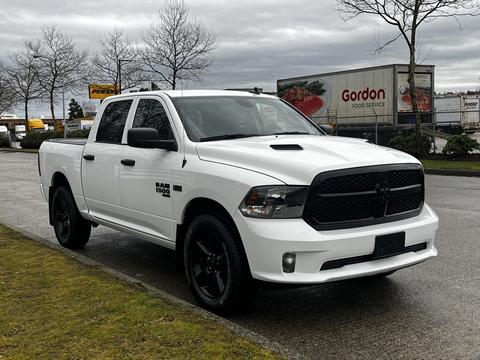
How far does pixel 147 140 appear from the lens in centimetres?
495

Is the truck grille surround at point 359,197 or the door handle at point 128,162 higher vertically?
the door handle at point 128,162

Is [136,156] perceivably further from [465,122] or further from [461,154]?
[465,122]

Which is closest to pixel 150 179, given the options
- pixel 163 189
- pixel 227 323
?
pixel 163 189

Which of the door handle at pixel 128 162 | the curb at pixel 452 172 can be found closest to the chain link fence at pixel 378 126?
the curb at pixel 452 172

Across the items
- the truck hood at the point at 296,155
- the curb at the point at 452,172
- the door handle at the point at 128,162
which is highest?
the truck hood at the point at 296,155

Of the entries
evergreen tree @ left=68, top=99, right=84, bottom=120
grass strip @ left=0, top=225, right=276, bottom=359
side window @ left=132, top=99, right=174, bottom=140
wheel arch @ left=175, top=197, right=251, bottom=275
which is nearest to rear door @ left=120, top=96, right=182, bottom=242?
side window @ left=132, top=99, right=174, bottom=140

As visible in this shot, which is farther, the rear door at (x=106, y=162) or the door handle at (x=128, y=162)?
the rear door at (x=106, y=162)

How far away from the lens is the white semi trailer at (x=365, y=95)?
1056 inches

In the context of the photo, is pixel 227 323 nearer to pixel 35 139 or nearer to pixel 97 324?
pixel 97 324

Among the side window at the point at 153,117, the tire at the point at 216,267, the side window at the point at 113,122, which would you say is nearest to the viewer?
the tire at the point at 216,267

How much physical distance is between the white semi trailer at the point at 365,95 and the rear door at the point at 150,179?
2175 cm

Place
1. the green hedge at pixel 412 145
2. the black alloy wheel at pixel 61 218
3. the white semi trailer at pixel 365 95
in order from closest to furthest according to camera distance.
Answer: the black alloy wheel at pixel 61 218 < the green hedge at pixel 412 145 < the white semi trailer at pixel 365 95

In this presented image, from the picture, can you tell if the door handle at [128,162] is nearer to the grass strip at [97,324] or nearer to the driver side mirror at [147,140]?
the driver side mirror at [147,140]

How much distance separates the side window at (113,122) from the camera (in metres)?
6.16
